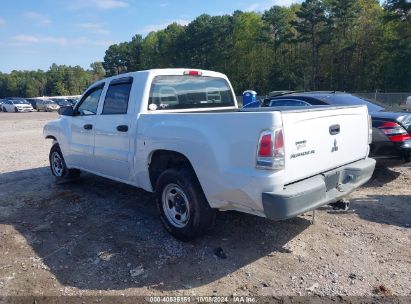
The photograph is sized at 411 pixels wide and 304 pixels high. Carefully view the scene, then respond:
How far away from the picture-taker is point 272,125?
132 inches

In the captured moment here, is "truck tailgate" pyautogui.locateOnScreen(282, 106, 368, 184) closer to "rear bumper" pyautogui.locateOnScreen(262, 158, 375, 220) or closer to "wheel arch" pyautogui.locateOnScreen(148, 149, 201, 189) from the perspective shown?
"rear bumper" pyautogui.locateOnScreen(262, 158, 375, 220)

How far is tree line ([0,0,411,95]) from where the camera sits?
53.0 metres

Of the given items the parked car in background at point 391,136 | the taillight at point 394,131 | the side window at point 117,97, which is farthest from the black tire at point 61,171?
the taillight at point 394,131

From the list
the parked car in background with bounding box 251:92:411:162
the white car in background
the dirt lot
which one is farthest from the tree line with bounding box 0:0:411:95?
the dirt lot

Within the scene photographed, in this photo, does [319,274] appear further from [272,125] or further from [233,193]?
[272,125]

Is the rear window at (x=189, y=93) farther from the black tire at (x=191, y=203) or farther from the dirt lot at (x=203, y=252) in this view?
the dirt lot at (x=203, y=252)

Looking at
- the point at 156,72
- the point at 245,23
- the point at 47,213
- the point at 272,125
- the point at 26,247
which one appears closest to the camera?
the point at 272,125

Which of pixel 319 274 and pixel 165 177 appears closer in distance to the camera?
pixel 319 274

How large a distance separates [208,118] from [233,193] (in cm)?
79

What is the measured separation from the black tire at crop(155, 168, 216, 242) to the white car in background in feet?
157

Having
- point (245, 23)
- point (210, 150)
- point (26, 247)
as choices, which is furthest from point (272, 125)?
point (245, 23)

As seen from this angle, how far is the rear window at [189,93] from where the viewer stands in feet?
16.8

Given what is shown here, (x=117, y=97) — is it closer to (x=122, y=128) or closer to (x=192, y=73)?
(x=122, y=128)

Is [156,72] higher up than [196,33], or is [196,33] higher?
Answer: [196,33]
